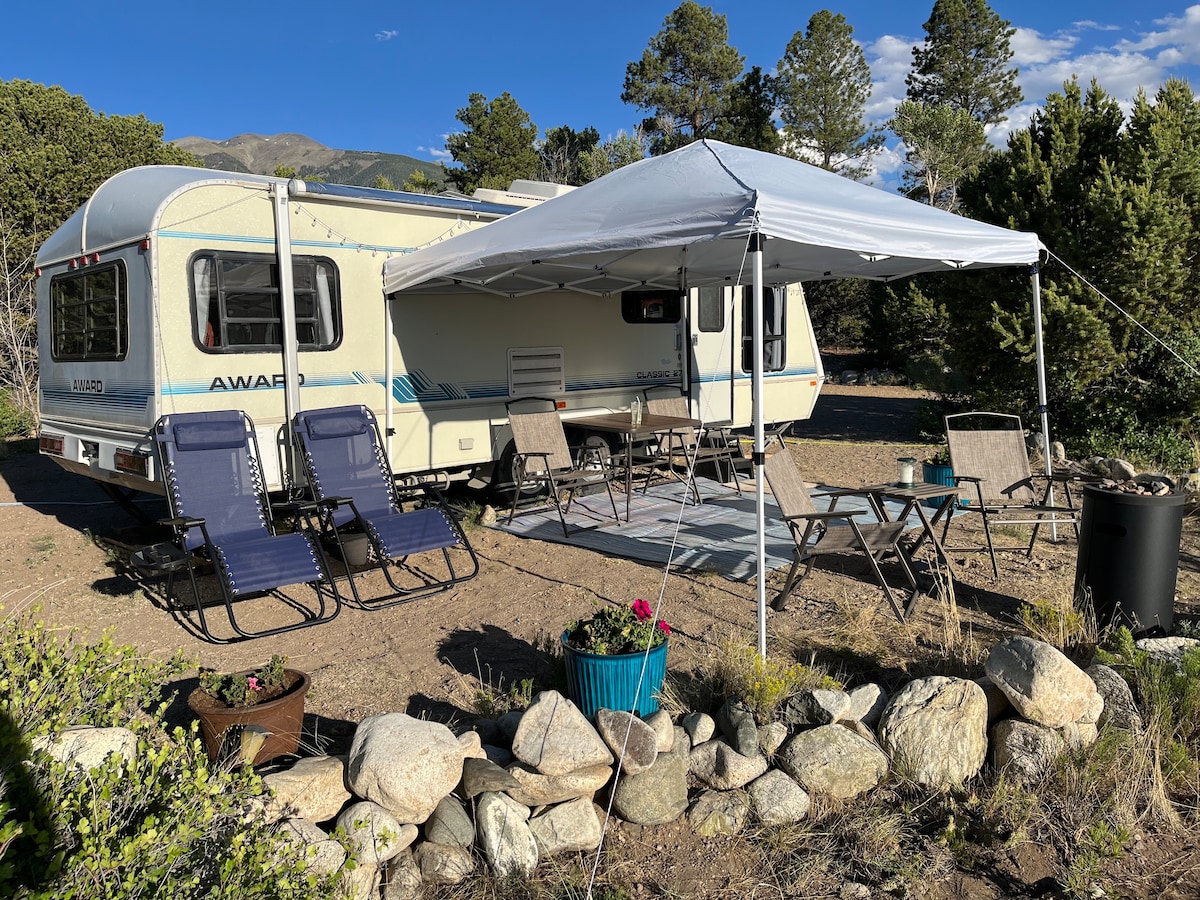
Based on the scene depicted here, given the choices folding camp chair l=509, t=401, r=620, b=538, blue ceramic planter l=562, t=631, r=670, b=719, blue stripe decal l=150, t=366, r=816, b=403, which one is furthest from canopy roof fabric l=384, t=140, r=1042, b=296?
blue ceramic planter l=562, t=631, r=670, b=719

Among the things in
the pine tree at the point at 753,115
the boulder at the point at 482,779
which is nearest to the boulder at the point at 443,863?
the boulder at the point at 482,779

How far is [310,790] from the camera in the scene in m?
2.63

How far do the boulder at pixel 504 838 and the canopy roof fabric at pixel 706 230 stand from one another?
8.22ft

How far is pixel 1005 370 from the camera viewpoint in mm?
10250

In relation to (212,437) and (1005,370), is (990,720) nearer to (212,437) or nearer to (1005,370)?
(212,437)

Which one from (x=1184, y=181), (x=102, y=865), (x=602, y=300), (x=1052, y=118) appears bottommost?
(x=102, y=865)

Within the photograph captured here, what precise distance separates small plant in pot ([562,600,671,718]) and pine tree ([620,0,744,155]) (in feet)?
67.6

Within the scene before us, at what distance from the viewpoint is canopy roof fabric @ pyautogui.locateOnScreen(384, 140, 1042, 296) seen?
4.16 m

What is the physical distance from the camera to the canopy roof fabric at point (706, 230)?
4160mm

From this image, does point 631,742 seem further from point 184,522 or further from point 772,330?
point 772,330

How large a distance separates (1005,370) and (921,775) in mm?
8214

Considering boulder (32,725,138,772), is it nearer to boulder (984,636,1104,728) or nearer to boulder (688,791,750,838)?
boulder (688,791,750,838)

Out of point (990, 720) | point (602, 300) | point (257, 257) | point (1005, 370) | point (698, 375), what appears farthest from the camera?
point (1005, 370)

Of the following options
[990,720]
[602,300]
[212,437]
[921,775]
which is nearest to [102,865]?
[921,775]
